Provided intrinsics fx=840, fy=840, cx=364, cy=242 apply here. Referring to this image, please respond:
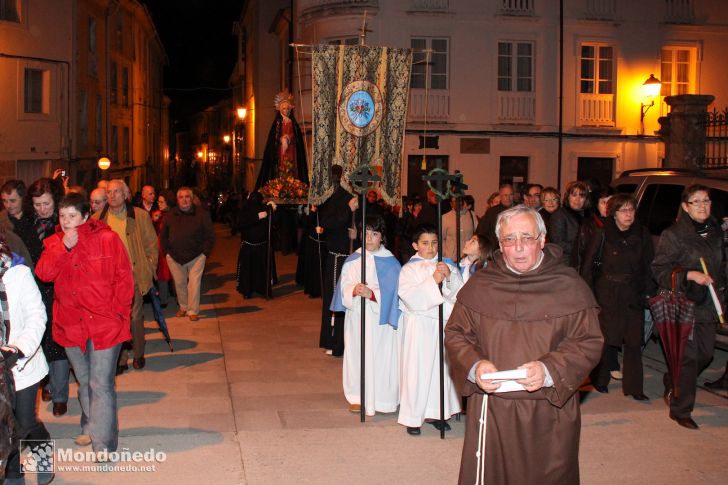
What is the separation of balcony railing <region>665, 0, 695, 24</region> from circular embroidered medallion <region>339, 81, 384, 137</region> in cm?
1602

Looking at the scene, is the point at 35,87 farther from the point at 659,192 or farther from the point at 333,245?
the point at 659,192

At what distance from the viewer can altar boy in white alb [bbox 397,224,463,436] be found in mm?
6980

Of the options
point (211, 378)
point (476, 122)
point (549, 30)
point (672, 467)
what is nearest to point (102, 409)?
point (211, 378)

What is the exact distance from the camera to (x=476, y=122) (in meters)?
24.2

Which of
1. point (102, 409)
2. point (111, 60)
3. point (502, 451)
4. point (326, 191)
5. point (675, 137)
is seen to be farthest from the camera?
point (111, 60)

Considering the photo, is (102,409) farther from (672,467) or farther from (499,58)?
(499,58)

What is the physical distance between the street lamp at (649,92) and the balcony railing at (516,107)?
10.6ft

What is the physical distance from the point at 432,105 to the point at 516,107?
255cm

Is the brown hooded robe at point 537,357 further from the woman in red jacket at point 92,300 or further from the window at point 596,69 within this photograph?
the window at point 596,69

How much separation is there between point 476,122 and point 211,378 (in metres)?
16.7

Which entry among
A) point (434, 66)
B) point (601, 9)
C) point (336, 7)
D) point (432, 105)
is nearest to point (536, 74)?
point (601, 9)

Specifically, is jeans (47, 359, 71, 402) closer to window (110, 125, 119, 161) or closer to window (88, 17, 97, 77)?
window (88, 17, 97, 77)

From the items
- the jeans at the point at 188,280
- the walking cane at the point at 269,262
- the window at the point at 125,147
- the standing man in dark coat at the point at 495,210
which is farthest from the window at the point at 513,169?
the window at the point at 125,147

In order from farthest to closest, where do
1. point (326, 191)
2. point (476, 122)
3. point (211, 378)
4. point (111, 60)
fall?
1. point (111, 60)
2. point (476, 122)
3. point (326, 191)
4. point (211, 378)
